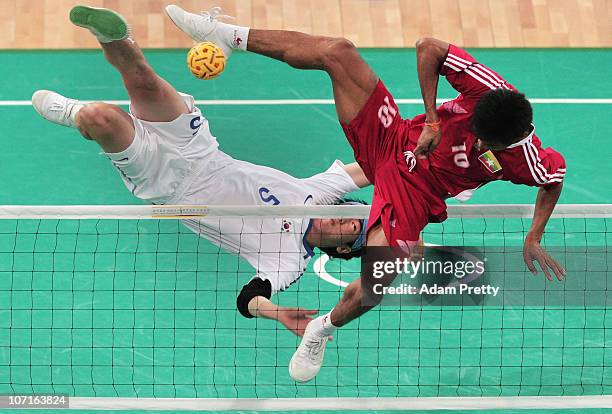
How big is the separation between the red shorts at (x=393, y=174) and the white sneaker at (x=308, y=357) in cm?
93

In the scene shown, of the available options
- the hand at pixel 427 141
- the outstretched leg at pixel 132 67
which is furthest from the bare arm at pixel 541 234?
the outstretched leg at pixel 132 67

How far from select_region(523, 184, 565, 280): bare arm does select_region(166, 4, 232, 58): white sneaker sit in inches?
104

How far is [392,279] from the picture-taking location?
761 cm

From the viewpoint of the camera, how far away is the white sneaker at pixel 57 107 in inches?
309

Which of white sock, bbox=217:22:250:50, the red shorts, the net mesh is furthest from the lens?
the net mesh

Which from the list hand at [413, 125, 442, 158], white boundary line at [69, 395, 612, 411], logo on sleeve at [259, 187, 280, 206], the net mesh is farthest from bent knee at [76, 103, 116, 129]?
hand at [413, 125, 442, 158]

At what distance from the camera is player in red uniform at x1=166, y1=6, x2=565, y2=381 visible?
7.29m

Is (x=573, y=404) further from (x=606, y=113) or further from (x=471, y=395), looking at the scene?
(x=606, y=113)

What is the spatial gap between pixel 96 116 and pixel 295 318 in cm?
209

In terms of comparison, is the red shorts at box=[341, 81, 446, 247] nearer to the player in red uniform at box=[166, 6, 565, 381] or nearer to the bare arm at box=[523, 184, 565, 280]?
the player in red uniform at box=[166, 6, 565, 381]

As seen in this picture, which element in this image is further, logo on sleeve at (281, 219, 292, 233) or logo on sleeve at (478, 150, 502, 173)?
logo on sleeve at (281, 219, 292, 233)

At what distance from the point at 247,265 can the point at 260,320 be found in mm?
858

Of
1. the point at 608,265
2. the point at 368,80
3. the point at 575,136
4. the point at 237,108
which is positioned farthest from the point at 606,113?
the point at 368,80

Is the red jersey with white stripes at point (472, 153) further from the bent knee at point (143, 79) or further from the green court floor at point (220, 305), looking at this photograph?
the bent knee at point (143, 79)
